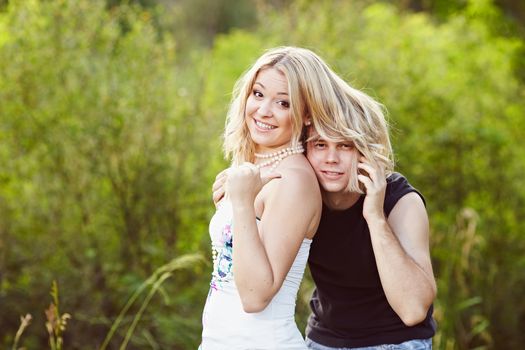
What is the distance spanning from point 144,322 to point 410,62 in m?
4.02

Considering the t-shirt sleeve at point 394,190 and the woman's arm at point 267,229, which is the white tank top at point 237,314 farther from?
the t-shirt sleeve at point 394,190

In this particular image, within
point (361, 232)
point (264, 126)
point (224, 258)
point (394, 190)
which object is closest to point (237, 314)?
point (224, 258)

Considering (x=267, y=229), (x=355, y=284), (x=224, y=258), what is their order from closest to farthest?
(x=267, y=229)
(x=224, y=258)
(x=355, y=284)

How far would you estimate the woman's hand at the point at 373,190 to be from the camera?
299 centimetres

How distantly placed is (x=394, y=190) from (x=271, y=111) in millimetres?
594

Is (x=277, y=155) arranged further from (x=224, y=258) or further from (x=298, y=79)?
(x=224, y=258)

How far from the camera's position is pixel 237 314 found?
2857mm

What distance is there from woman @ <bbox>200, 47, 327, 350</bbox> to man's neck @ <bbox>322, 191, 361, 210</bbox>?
220mm

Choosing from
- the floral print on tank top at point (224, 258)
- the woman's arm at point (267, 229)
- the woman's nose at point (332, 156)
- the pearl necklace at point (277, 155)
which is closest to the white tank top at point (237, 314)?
the floral print on tank top at point (224, 258)

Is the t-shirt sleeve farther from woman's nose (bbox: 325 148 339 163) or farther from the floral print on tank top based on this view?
the floral print on tank top

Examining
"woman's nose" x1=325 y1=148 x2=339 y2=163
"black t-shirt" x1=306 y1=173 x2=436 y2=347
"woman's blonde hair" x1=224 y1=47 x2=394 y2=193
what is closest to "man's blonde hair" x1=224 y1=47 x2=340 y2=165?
"woman's blonde hair" x1=224 y1=47 x2=394 y2=193

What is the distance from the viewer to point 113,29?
21.0 feet

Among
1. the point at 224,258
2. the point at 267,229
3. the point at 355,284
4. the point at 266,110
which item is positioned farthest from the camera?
the point at 355,284

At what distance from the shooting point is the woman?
8.95 ft
